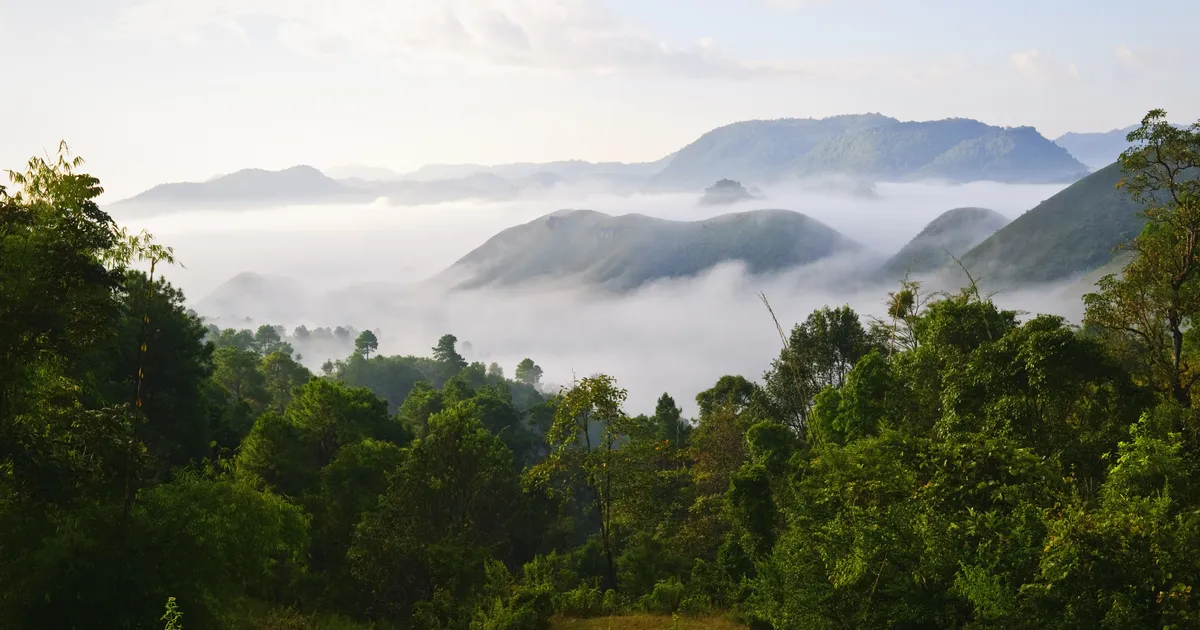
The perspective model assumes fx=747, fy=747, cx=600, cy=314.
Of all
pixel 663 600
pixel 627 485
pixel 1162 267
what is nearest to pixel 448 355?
pixel 627 485

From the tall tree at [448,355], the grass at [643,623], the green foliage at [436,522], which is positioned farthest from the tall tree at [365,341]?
the grass at [643,623]

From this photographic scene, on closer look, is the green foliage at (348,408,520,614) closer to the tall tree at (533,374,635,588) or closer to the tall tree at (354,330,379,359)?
the tall tree at (533,374,635,588)

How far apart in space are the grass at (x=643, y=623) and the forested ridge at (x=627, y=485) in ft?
0.82

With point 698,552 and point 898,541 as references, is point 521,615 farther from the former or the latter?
point 698,552

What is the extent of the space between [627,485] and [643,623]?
5127mm

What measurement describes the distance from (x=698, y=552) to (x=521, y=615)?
1618cm

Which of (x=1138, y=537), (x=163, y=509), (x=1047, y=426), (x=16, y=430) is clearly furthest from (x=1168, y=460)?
(x=16, y=430)

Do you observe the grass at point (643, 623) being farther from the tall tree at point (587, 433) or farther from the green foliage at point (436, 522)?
the tall tree at point (587, 433)

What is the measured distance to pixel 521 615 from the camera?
1521cm

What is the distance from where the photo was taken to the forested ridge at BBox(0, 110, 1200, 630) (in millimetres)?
9945

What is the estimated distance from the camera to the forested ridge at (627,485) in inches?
392

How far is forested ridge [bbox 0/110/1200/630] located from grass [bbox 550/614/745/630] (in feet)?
0.82

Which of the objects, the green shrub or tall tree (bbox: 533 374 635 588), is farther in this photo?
tall tree (bbox: 533 374 635 588)

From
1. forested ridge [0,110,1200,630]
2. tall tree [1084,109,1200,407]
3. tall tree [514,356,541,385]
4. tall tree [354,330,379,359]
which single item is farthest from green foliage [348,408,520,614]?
tall tree [514,356,541,385]
